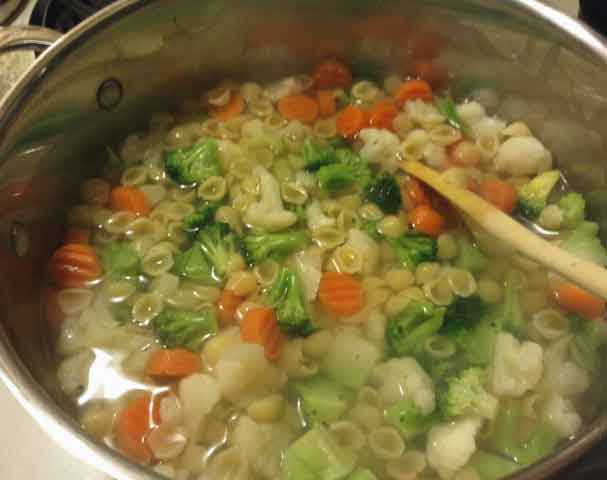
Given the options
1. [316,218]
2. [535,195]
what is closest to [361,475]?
[316,218]

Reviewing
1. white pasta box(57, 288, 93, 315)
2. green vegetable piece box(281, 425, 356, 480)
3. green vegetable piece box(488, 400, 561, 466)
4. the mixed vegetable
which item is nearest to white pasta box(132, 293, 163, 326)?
the mixed vegetable

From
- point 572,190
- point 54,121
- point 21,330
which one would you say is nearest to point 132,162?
point 54,121

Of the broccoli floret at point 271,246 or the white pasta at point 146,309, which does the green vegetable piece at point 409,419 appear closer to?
the broccoli floret at point 271,246

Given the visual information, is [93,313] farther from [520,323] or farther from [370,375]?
[520,323]

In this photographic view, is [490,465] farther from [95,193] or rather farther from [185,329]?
[95,193]

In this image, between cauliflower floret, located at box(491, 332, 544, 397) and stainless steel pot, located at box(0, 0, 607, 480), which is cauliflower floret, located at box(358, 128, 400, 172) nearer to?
stainless steel pot, located at box(0, 0, 607, 480)

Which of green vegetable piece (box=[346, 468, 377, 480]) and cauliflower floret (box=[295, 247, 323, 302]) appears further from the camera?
cauliflower floret (box=[295, 247, 323, 302])
